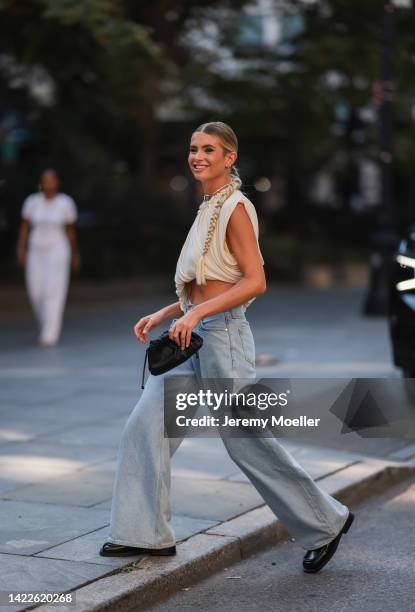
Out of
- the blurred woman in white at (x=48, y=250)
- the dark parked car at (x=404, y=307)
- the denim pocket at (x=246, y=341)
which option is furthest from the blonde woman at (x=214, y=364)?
the blurred woman in white at (x=48, y=250)

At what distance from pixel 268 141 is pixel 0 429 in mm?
17276

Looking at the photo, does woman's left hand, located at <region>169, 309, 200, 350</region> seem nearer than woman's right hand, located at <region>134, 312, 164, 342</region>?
Yes

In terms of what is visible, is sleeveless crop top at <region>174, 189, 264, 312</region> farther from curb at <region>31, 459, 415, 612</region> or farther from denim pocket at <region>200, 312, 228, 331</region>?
curb at <region>31, 459, 415, 612</region>

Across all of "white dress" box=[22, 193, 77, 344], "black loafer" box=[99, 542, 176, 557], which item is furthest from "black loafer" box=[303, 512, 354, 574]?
"white dress" box=[22, 193, 77, 344]

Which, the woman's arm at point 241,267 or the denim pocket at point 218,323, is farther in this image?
the denim pocket at point 218,323

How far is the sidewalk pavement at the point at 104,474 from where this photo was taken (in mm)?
4781

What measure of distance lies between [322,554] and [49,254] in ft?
28.9

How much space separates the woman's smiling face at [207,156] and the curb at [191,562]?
1640 mm

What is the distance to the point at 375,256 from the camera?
649 inches

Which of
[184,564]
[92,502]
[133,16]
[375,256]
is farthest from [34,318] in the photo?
[184,564]

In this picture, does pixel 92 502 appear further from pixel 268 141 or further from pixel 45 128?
pixel 268 141

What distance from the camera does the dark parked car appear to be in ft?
29.9

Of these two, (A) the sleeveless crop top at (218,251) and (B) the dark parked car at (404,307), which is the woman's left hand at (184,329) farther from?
(B) the dark parked car at (404,307)

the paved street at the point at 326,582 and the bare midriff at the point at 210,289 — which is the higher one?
the bare midriff at the point at 210,289
